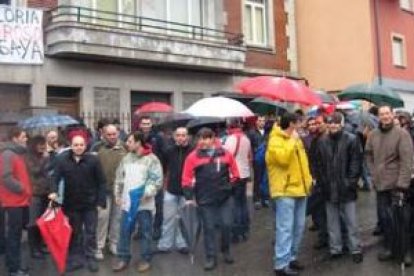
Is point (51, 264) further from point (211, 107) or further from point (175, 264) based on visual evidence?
point (211, 107)

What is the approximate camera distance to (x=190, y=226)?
9.93 meters

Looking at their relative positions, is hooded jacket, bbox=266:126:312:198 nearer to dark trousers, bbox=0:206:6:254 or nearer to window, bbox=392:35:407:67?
dark trousers, bbox=0:206:6:254

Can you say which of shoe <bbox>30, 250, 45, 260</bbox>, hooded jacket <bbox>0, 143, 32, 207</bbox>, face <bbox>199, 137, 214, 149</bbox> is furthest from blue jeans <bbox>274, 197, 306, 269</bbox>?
shoe <bbox>30, 250, 45, 260</bbox>

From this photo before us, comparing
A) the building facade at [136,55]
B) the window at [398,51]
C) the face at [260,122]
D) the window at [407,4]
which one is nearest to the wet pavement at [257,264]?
the face at [260,122]

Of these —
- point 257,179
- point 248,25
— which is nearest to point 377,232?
point 257,179

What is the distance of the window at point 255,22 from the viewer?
21.1 m

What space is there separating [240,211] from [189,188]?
1369mm

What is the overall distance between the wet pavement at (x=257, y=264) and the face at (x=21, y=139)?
5.44 feet

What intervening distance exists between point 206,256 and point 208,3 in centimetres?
1174

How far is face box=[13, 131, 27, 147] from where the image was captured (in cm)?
929

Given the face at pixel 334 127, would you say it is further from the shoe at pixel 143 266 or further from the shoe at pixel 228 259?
the shoe at pixel 143 266

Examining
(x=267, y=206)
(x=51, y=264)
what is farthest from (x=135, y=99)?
(x=51, y=264)

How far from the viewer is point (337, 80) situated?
1019 inches

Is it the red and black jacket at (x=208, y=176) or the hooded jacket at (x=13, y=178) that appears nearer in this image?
the hooded jacket at (x=13, y=178)
